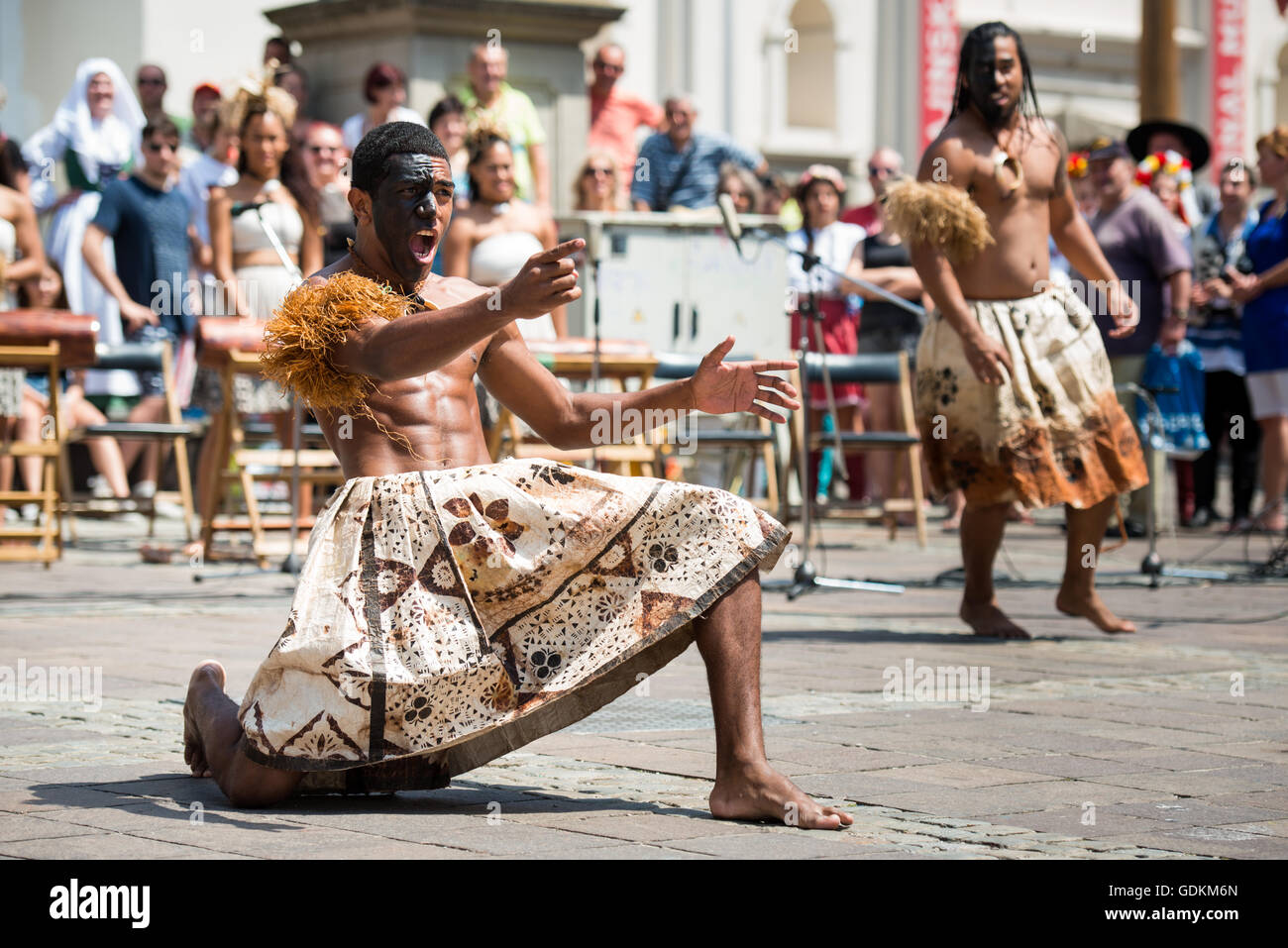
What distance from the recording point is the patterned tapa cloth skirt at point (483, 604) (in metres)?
4.21

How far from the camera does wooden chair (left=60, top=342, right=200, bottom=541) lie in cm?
1070

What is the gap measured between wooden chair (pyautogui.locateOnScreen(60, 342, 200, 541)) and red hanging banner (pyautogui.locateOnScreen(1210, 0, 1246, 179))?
23252 millimetres

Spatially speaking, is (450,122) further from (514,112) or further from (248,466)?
(248,466)

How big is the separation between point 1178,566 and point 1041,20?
21.8 meters

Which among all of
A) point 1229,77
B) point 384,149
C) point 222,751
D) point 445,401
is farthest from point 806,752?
point 1229,77

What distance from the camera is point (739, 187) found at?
13.5 meters

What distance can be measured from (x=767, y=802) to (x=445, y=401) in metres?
1.18

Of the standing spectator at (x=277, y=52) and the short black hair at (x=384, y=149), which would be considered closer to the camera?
the short black hair at (x=384, y=149)

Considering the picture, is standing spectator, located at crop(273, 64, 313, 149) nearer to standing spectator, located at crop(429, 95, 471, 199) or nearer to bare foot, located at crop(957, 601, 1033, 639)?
standing spectator, located at crop(429, 95, 471, 199)

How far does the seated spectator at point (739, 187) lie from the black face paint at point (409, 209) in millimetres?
8850

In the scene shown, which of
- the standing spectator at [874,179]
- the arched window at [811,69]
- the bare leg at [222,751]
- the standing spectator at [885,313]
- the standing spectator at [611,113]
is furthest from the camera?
the arched window at [811,69]

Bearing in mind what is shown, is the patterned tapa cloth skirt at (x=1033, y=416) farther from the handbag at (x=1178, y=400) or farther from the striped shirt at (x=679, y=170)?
the striped shirt at (x=679, y=170)

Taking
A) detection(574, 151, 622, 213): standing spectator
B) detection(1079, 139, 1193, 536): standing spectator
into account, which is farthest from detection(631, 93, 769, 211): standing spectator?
detection(1079, 139, 1193, 536): standing spectator

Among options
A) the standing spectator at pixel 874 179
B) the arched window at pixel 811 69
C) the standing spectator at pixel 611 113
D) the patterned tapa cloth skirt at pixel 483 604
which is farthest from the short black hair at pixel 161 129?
the arched window at pixel 811 69
